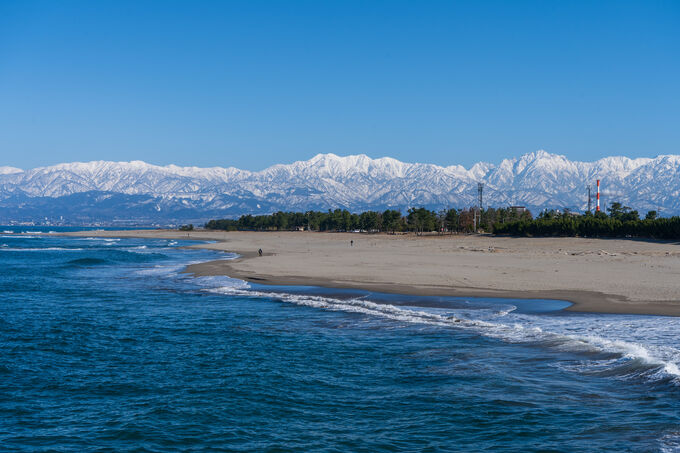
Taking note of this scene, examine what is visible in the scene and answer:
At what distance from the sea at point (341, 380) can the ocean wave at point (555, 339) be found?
94 mm

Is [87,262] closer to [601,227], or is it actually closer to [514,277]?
[514,277]

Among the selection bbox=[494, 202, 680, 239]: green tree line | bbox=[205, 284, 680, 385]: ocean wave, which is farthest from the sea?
bbox=[494, 202, 680, 239]: green tree line

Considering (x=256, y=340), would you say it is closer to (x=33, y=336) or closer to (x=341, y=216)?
(x=33, y=336)

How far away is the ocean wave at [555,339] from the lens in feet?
45.2

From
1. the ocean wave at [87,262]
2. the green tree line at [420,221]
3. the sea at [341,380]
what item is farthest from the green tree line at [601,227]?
the ocean wave at [87,262]

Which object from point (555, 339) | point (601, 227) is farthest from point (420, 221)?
point (555, 339)

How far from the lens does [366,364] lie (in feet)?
50.3

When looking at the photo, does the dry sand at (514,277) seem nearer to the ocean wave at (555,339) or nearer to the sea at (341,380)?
the sea at (341,380)

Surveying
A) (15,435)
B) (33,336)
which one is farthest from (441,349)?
(33,336)

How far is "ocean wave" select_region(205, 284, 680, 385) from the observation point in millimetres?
13789

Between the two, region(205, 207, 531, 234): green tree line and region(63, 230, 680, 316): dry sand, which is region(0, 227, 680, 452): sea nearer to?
region(63, 230, 680, 316): dry sand

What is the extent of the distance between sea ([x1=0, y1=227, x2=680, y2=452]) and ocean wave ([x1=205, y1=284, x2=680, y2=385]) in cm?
9

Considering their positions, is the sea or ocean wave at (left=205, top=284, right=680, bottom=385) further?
ocean wave at (left=205, top=284, right=680, bottom=385)

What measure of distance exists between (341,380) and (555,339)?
774 centimetres
